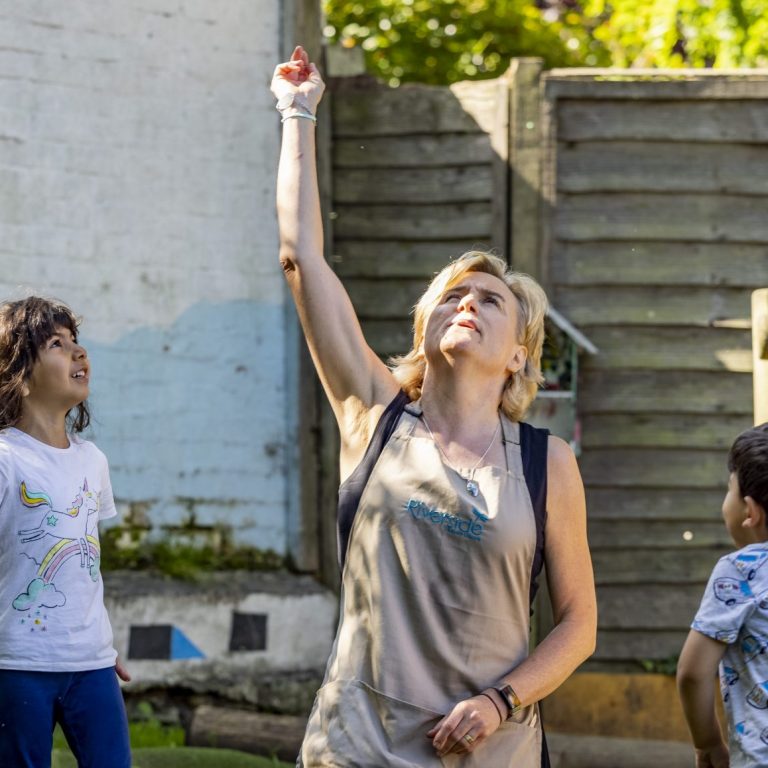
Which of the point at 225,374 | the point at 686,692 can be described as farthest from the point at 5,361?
the point at 225,374

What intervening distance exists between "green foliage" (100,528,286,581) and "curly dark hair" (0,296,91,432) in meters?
2.12

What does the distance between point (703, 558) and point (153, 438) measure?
251 cm

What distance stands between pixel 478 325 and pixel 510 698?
2.55 ft

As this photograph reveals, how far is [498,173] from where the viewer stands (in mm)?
5652

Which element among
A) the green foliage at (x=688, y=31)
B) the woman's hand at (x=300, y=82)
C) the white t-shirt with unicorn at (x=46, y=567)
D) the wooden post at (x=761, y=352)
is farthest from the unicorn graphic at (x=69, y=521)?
the green foliage at (x=688, y=31)

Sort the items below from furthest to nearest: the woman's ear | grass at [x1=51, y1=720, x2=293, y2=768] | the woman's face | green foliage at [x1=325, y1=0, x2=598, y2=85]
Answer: green foliage at [x1=325, y1=0, x2=598, y2=85] < grass at [x1=51, y1=720, x2=293, y2=768] < the woman's ear < the woman's face

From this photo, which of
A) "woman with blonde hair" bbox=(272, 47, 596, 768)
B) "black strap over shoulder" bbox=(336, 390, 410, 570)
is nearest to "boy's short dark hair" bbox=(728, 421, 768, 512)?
"woman with blonde hair" bbox=(272, 47, 596, 768)

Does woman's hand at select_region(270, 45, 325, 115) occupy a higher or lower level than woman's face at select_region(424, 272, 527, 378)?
higher

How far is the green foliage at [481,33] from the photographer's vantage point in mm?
10125

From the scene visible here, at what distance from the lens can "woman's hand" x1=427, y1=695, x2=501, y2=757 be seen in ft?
7.66

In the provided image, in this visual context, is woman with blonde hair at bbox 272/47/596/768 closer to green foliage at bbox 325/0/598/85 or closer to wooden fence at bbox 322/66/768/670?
wooden fence at bbox 322/66/768/670

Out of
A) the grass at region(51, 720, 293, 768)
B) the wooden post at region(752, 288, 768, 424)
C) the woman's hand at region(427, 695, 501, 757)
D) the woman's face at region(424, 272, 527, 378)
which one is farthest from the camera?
the grass at region(51, 720, 293, 768)

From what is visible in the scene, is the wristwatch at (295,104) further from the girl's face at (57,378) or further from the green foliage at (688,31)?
the green foliage at (688,31)

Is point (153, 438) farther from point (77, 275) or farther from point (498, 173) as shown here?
point (498, 173)
